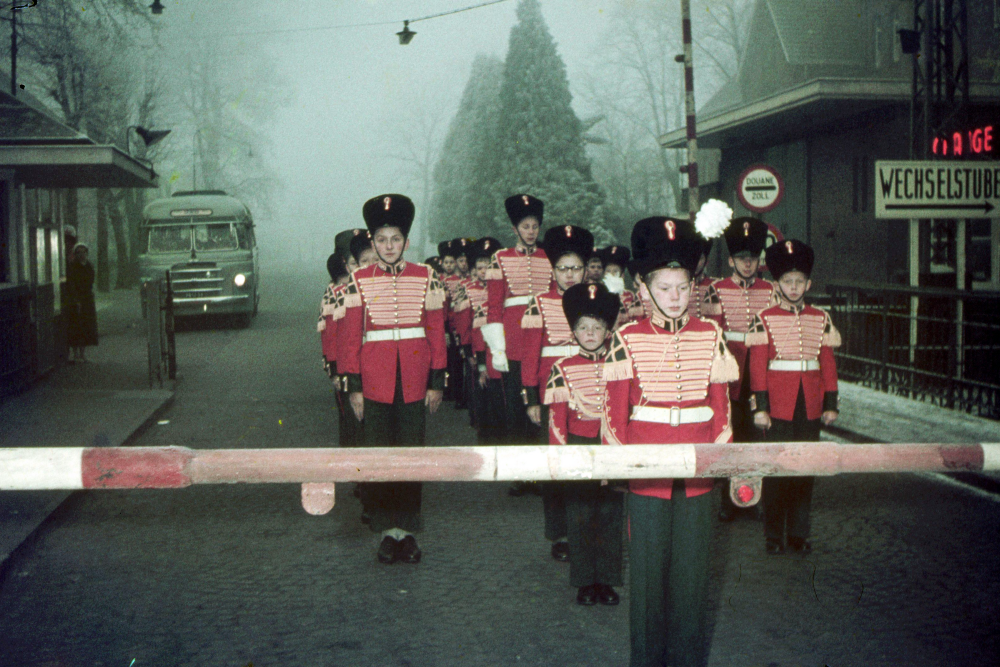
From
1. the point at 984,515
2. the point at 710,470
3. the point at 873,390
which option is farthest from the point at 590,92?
the point at 710,470

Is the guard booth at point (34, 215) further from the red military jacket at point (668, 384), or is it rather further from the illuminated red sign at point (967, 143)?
the red military jacket at point (668, 384)

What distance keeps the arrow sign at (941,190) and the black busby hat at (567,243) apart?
639cm

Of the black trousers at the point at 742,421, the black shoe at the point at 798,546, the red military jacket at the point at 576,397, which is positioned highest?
the red military jacket at the point at 576,397

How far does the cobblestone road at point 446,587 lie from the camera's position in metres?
4.91

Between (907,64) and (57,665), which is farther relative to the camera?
(907,64)

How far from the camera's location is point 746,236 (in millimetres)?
7492

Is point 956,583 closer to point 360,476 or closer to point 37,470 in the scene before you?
point 360,476

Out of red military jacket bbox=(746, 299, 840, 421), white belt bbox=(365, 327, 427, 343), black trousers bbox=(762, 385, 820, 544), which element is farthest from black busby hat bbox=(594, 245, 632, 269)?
white belt bbox=(365, 327, 427, 343)

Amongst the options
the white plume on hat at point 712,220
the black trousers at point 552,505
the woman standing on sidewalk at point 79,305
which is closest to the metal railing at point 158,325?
the woman standing on sidewalk at point 79,305

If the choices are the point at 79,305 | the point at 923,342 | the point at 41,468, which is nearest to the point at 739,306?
the point at 41,468

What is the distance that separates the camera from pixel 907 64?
29766 millimetres

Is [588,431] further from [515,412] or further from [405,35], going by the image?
[405,35]

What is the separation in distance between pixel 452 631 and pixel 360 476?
2.16m

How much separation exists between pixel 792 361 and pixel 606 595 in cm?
190
